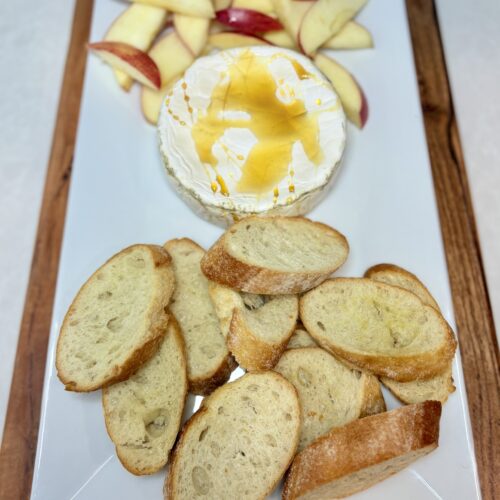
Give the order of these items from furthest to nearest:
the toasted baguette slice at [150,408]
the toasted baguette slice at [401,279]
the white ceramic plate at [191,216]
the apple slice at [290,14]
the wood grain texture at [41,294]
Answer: the apple slice at [290,14], the wood grain texture at [41,294], the toasted baguette slice at [401,279], the white ceramic plate at [191,216], the toasted baguette slice at [150,408]

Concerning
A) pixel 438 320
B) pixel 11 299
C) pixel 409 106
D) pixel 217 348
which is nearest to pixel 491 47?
pixel 409 106

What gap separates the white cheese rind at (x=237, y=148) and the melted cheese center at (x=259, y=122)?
0.02 metres

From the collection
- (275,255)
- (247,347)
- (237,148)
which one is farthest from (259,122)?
(247,347)

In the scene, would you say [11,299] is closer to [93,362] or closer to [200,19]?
[93,362]

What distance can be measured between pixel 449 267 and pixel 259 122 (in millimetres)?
1047

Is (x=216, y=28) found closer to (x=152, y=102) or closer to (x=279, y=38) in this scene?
(x=279, y=38)

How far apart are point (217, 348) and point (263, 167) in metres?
0.73

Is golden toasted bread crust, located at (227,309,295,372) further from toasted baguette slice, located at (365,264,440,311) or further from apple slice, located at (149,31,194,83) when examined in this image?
apple slice, located at (149,31,194,83)

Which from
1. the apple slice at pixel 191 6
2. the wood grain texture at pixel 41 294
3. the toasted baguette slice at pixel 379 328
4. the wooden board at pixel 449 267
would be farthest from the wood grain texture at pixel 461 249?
the wood grain texture at pixel 41 294

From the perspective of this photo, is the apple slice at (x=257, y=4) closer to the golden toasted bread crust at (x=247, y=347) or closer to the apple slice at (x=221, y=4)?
the apple slice at (x=221, y=4)

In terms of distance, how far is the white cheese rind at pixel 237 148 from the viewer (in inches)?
87.3

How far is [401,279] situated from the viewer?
2.15m

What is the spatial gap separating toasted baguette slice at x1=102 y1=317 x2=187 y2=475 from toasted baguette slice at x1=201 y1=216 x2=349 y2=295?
284 millimetres

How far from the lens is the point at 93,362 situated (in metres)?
1.93
